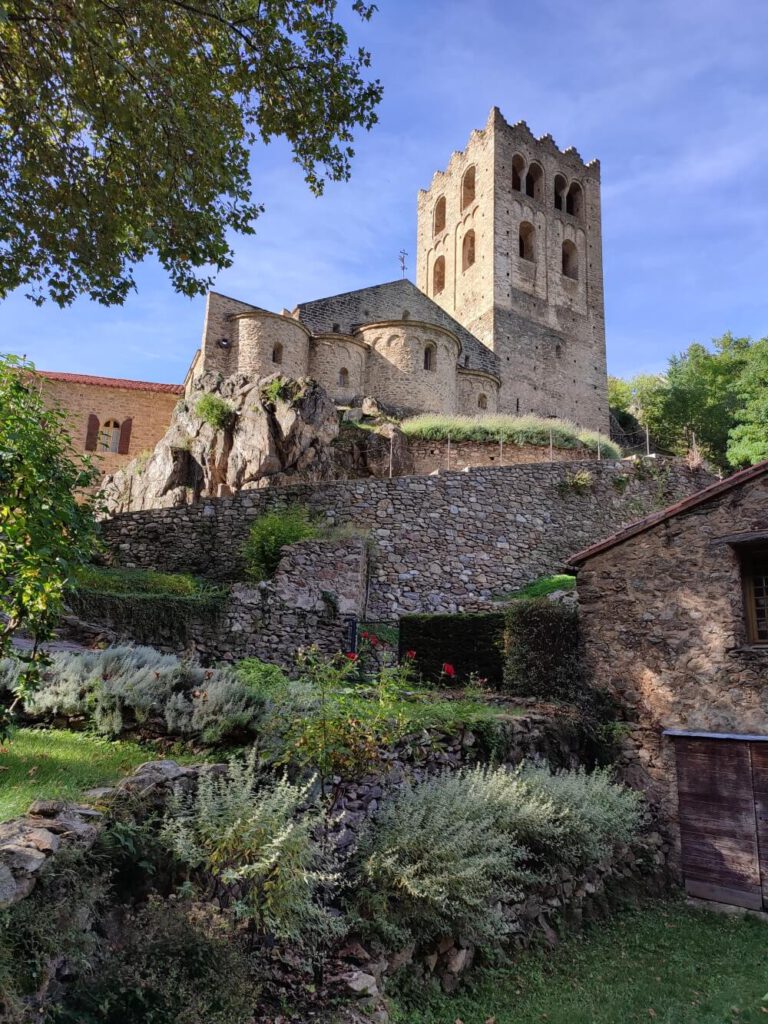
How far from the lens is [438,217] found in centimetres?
4203

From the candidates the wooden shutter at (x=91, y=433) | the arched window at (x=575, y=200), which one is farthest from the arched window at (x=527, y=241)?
the wooden shutter at (x=91, y=433)

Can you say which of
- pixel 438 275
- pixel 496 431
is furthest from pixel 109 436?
pixel 438 275

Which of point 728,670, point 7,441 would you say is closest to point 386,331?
point 728,670

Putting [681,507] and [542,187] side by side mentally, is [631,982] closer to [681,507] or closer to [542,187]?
[681,507]

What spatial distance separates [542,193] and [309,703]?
3936cm

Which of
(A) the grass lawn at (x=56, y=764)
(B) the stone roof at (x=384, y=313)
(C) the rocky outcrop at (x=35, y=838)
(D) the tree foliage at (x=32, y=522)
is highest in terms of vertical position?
(B) the stone roof at (x=384, y=313)

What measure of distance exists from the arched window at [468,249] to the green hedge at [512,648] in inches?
1230

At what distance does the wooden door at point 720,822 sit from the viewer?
847cm

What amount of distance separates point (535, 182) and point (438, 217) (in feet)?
19.3

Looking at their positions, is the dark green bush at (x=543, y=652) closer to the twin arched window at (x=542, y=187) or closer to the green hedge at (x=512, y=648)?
the green hedge at (x=512, y=648)

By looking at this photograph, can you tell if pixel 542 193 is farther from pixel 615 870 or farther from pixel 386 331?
pixel 615 870

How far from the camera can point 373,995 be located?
15.9 ft

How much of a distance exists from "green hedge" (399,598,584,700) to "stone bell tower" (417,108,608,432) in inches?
914

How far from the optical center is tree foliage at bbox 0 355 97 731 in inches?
181
